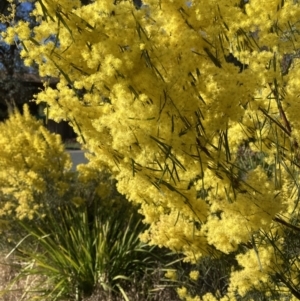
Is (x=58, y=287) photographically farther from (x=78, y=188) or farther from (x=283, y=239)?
(x=283, y=239)

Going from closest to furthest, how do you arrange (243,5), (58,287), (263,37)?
(263,37)
(243,5)
(58,287)

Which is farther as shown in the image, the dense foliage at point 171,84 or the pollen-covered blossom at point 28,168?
the pollen-covered blossom at point 28,168

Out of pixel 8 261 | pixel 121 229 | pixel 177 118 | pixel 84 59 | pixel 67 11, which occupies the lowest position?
pixel 8 261

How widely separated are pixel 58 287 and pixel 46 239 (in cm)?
73

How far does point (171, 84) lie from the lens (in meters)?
1.90

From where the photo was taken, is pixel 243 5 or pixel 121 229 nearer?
pixel 243 5

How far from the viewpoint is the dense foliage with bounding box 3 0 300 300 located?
1879 millimetres

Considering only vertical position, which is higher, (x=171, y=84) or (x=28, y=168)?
(x=171, y=84)

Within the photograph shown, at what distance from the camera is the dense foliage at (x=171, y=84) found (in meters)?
1.88

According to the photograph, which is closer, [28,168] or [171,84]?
[171,84]

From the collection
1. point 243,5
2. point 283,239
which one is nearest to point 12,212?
point 283,239

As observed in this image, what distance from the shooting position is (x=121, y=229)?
5.59 m

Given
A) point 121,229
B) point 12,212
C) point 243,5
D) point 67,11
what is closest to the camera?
point 67,11

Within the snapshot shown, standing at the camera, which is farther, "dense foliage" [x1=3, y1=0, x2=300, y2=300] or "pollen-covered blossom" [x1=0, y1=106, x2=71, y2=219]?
"pollen-covered blossom" [x1=0, y1=106, x2=71, y2=219]
